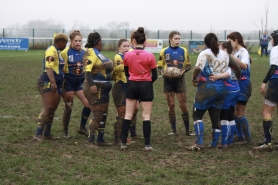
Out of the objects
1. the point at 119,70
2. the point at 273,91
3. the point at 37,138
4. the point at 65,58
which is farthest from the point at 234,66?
the point at 37,138

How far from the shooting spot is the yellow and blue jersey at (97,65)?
7.65 metres

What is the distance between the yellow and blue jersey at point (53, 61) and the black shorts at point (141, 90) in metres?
1.43

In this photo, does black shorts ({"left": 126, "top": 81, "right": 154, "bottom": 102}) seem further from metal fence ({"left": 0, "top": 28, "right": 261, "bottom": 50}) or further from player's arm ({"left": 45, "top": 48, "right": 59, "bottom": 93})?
metal fence ({"left": 0, "top": 28, "right": 261, "bottom": 50})

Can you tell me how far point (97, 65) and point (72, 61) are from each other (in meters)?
0.93

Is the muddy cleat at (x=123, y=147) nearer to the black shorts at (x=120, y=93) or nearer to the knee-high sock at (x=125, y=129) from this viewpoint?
the knee-high sock at (x=125, y=129)

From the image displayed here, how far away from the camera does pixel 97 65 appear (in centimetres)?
777

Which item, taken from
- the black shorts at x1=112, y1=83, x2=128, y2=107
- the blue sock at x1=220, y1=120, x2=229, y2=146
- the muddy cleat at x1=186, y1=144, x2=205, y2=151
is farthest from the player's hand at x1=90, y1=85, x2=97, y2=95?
the blue sock at x1=220, y1=120, x2=229, y2=146

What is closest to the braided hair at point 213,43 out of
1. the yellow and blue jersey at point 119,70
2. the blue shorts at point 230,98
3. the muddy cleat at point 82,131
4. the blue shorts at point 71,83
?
the blue shorts at point 230,98

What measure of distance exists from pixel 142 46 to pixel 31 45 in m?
38.6

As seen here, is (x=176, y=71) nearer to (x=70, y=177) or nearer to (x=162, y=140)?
(x=162, y=140)

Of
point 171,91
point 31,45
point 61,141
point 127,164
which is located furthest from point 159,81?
point 31,45

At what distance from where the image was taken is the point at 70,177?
616 cm

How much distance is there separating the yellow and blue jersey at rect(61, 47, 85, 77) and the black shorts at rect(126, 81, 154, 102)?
4.53ft

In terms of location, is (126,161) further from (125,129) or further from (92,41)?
(92,41)
